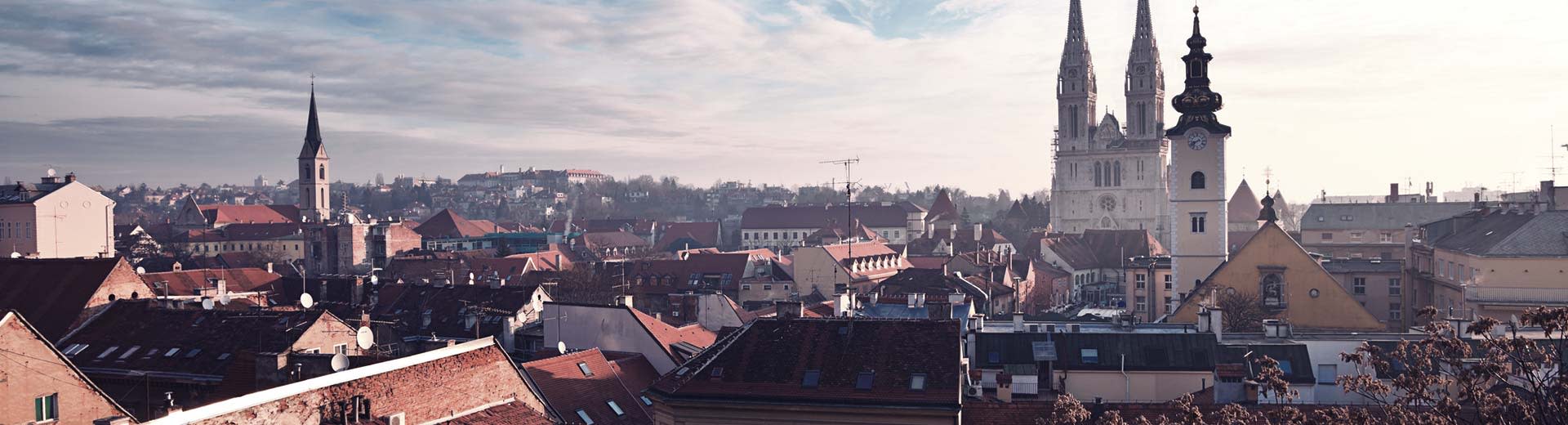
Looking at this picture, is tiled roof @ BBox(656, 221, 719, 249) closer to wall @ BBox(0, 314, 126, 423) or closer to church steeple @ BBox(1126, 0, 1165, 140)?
church steeple @ BBox(1126, 0, 1165, 140)

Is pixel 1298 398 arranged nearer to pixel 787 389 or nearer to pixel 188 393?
pixel 787 389

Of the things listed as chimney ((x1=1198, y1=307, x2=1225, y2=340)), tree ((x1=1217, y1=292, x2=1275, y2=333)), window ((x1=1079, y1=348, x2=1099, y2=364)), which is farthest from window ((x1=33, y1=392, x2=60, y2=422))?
tree ((x1=1217, y1=292, x2=1275, y2=333))

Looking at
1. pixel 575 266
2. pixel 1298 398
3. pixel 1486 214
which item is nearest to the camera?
pixel 1298 398

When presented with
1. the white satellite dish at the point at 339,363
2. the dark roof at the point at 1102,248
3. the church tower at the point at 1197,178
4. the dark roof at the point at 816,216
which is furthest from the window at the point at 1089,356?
the dark roof at the point at 816,216

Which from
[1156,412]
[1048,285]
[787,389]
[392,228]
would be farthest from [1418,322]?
[392,228]

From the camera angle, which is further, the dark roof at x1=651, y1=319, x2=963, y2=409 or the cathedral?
the cathedral

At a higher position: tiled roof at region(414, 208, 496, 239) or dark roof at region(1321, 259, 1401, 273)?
tiled roof at region(414, 208, 496, 239)

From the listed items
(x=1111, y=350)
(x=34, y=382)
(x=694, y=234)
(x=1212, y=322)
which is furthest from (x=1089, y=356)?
(x=694, y=234)
